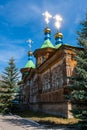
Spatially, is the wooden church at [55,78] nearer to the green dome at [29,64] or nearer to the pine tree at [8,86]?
the pine tree at [8,86]

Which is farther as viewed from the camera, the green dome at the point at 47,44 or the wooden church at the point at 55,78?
the green dome at the point at 47,44

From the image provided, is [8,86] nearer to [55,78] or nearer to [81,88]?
[55,78]

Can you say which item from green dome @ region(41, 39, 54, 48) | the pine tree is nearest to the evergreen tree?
the pine tree

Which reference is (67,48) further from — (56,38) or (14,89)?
(56,38)

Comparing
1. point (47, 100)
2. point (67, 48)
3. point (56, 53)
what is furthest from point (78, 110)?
point (47, 100)

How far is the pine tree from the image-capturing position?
1223 inches

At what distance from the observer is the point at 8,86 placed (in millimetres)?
31406

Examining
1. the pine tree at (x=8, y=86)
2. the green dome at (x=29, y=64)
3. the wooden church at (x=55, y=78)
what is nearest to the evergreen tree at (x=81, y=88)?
the wooden church at (x=55, y=78)

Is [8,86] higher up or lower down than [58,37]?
lower down

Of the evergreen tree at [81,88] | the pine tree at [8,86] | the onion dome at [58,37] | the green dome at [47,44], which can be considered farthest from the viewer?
the onion dome at [58,37]

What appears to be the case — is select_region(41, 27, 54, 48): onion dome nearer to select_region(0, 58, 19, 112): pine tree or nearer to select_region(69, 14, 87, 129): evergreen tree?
select_region(0, 58, 19, 112): pine tree

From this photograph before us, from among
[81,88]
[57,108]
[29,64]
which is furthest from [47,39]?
[81,88]

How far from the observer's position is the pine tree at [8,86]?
31.1 metres

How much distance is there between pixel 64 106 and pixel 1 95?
12.9 m
